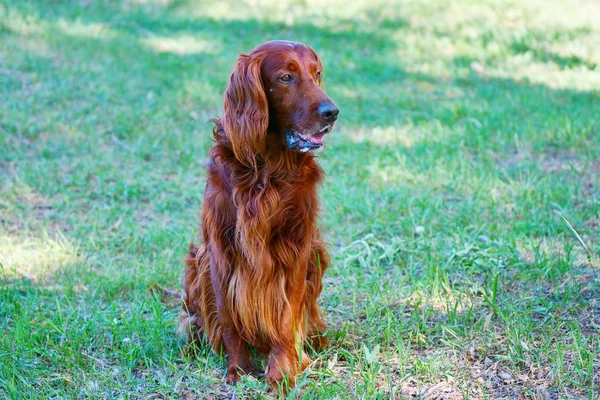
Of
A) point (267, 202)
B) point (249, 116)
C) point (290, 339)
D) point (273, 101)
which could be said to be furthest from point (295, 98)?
point (290, 339)

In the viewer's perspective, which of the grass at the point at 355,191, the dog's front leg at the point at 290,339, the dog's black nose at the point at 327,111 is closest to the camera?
the dog's black nose at the point at 327,111

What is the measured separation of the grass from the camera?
11.0 ft

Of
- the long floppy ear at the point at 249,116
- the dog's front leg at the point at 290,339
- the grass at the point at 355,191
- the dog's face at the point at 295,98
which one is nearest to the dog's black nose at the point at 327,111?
the dog's face at the point at 295,98

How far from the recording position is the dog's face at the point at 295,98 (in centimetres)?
307

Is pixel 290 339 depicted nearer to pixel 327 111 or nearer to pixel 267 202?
pixel 267 202

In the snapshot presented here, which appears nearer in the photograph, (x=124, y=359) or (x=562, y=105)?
(x=124, y=359)

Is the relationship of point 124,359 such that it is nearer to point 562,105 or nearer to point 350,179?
point 350,179

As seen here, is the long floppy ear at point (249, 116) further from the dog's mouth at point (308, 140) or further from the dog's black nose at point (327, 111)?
the dog's black nose at point (327, 111)

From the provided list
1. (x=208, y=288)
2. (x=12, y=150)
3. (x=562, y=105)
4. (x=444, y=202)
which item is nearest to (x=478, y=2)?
(x=562, y=105)

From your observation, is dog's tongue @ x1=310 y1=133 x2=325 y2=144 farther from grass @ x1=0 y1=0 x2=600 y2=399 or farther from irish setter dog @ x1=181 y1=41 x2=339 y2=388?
grass @ x1=0 y1=0 x2=600 y2=399

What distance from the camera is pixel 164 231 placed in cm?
521

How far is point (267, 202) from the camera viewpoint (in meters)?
3.14

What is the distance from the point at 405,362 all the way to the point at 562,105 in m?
4.57

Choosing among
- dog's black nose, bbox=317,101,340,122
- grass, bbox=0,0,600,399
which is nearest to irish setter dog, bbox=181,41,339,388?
dog's black nose, bbox=317,101,340,122
